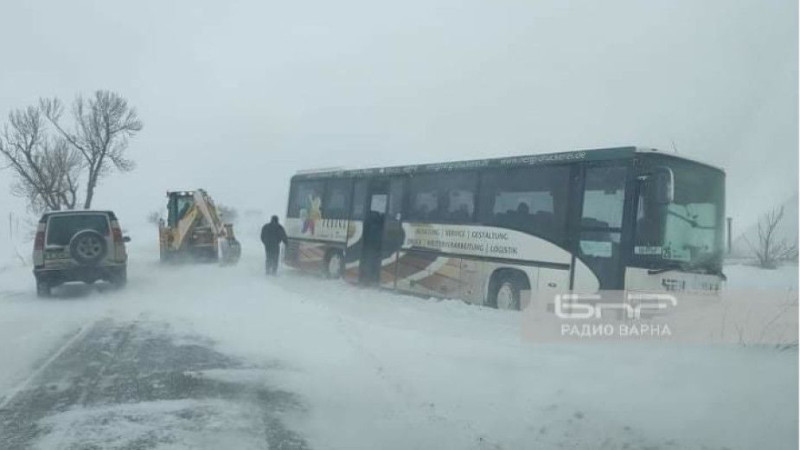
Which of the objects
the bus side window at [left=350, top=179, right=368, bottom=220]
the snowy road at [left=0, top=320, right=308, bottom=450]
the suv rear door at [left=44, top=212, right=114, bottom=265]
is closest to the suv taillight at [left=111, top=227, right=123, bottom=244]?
the suv rear door at [left=44, top=212, right=114, bottom=265]

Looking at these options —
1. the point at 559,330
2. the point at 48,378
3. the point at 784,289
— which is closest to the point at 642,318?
the point at 559,330

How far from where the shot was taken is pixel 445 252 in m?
14.5

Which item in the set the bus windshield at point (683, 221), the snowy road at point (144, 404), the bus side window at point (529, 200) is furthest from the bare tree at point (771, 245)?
the snowy road at point (144, 404)

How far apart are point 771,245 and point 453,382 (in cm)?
574

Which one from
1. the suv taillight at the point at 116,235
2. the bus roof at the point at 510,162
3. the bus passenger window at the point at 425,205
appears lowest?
the suv taillight at the point at 116,235

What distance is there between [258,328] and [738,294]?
722cm

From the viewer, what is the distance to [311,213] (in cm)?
1991

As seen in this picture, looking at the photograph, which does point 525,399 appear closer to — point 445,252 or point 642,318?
point 642,318

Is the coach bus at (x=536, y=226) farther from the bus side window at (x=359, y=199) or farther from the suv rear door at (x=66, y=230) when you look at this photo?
the suv rear door at (x=66, y=230)

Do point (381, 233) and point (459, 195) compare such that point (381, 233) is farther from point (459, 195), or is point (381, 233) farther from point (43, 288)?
point (43, 288)

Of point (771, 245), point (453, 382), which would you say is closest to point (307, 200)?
point (771, 245)

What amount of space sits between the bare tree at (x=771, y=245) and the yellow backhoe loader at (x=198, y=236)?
17.8 meters

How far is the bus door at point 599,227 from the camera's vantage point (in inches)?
434

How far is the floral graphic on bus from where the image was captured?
19.5 m
